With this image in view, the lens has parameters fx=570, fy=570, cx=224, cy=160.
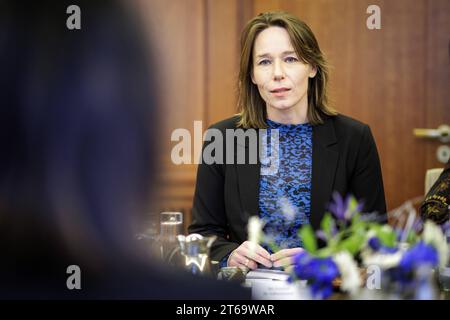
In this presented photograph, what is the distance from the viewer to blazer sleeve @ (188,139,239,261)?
1573 mm

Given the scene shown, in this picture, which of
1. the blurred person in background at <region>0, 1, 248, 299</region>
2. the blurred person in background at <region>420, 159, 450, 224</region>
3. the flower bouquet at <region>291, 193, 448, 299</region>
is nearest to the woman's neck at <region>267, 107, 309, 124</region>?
the blurred person in background at <region>420, 159, 450, 224</region>

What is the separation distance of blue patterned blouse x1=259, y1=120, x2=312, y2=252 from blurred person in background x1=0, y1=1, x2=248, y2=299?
890 millimetres

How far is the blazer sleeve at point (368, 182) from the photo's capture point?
5.07 ft

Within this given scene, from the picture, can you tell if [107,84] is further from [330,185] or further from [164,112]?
[330,185]

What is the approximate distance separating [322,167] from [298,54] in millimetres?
306

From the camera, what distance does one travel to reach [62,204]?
527 millimetres

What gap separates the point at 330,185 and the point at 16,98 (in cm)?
107

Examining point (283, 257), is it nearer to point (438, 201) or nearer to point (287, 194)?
point (287, 194)

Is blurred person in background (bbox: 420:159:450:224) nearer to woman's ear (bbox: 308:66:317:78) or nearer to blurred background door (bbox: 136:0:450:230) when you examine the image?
blurred background door (bbox: 136:0:450:230)

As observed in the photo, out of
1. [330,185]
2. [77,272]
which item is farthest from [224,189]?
[77,272]

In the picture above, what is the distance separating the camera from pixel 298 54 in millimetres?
1513

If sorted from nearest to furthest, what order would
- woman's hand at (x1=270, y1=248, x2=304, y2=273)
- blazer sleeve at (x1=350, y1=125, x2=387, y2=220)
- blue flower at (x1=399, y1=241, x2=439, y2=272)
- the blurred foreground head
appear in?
the blurred foreground head
blue flower at (x1=399, y1=241, x2=439, y2=272)
woman's hand at (x1=270, y1=248, x2=304, y2=273)
blazer sleeve at (x1=350, y1=125, x2=387, y2=220)

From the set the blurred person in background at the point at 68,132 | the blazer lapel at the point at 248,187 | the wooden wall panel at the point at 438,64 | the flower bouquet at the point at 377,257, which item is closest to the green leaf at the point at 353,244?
the flower bouquet at the point at 377,257
